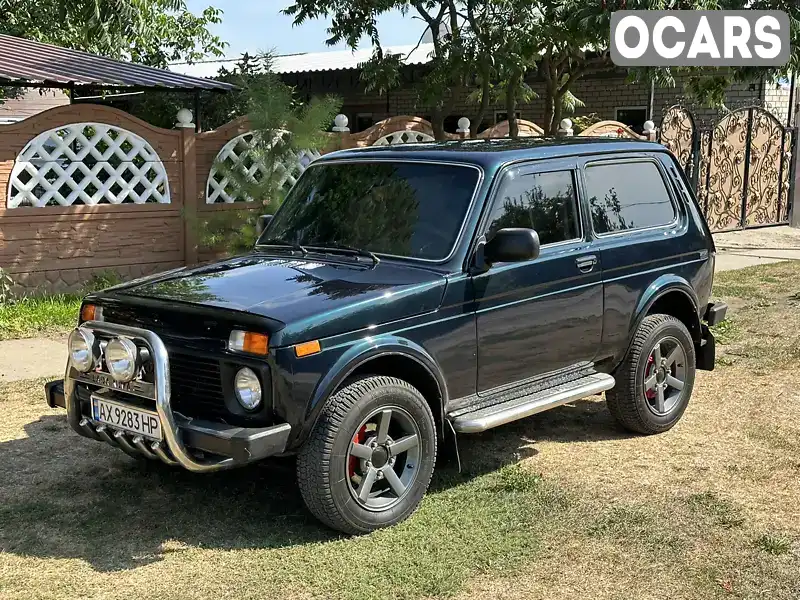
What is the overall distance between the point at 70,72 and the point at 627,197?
782cm

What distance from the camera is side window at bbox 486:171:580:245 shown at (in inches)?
205

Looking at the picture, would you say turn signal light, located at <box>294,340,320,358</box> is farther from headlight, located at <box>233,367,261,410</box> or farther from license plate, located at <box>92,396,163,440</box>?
license plate, located at <box>92,396,163,440</box>

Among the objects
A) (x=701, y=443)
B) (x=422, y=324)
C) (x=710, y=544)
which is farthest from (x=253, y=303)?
(x=701, y=443)

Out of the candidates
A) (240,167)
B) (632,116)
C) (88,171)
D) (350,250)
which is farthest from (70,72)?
(632,116)

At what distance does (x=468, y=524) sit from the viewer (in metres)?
4.65

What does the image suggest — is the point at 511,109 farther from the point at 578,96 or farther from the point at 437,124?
the point at 578,96

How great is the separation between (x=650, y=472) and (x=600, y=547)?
3.65 ft

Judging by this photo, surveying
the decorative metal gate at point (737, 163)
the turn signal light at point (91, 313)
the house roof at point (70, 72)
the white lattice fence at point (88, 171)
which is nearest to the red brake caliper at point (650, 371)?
the turn signal light at point (91, 313)

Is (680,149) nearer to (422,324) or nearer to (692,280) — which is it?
(692,280)

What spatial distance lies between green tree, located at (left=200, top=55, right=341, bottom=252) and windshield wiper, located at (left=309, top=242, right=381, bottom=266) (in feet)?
16.9

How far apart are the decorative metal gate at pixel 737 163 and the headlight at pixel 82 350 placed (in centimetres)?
1259
